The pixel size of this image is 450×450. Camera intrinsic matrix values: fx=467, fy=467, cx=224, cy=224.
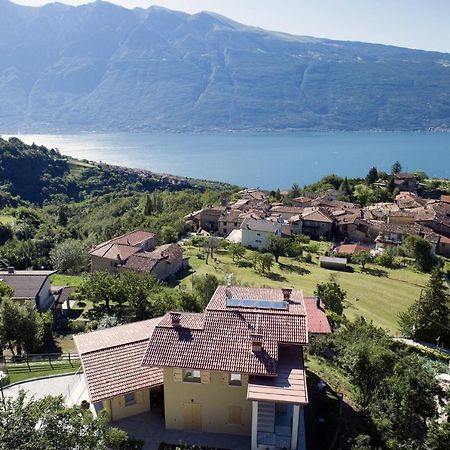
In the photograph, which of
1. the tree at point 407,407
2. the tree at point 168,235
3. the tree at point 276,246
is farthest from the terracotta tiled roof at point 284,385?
the tree at point 168,235

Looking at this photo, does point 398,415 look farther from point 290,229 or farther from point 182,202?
point 182,202

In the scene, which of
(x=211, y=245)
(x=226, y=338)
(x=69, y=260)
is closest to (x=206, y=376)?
(x=226, y=338)

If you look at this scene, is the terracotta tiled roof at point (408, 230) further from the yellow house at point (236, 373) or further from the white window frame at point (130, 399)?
the white window frame at point (130, 399)

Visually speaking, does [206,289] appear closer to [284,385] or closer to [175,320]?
[175,320]

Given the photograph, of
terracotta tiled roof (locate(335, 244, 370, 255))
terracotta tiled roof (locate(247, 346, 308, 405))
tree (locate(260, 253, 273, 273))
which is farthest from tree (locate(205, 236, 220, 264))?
terracotta tiled roof (locate(247, 346, 308, 405))

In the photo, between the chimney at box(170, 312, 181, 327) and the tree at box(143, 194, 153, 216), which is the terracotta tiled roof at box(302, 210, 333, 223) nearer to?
the tree at box(143, 194, 153, 216)

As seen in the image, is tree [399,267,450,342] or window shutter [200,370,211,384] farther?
tree [399,267,450,342]

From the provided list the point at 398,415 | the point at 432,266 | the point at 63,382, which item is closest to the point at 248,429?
the point at 398,415

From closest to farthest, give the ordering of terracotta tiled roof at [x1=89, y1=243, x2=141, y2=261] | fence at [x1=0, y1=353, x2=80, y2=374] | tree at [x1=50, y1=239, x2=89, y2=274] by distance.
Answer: fence at [x1=0, y1=353, x2=80, y2=374]
terracotta tiled roof at [x1=89, y1=243, x2=141, y2=261]
tree at [x1=50, y1=239, x2=89, y2=274]
